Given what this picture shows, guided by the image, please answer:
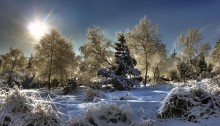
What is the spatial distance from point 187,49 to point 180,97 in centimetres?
4139

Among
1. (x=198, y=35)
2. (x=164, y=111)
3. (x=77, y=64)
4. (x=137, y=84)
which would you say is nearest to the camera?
(x=164, y=111)

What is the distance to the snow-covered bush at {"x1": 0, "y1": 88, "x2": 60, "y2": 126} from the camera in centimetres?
553

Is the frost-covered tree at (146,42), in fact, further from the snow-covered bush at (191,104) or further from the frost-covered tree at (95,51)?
the snow-covered bush at (191,104)

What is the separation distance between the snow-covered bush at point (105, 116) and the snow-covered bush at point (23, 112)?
18.7 inches

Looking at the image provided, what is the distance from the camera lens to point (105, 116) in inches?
227

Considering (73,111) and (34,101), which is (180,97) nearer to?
(73,111)

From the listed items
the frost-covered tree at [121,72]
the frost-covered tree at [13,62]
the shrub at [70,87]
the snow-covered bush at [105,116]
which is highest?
the frost-covered tree at [13,62]

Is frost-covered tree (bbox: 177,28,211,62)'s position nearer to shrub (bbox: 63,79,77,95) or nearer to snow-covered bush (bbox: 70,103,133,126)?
shrub (bbox: 63,79,77,95)

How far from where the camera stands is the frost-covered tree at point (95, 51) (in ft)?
109

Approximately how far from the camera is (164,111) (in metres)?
5.99

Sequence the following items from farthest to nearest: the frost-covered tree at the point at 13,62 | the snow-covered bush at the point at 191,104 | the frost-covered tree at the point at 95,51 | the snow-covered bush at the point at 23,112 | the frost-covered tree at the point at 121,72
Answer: the frost-covered tree at the point at 13,62 → the frost-covered tree at the point at 95,51 → the frost-covered tree at the point at 121,72 → the snow-covered bush at the point at 191,104 → the snow-covered bush at the point at 23,112

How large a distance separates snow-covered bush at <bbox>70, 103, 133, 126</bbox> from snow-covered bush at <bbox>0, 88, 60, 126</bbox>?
47 centimetres

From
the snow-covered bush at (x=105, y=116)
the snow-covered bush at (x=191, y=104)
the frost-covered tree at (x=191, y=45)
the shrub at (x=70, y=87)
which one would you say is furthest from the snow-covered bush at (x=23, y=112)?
the frost-covered tree at (x=191, y=45)

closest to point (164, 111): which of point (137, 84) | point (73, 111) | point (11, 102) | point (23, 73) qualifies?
point (73, 111)
